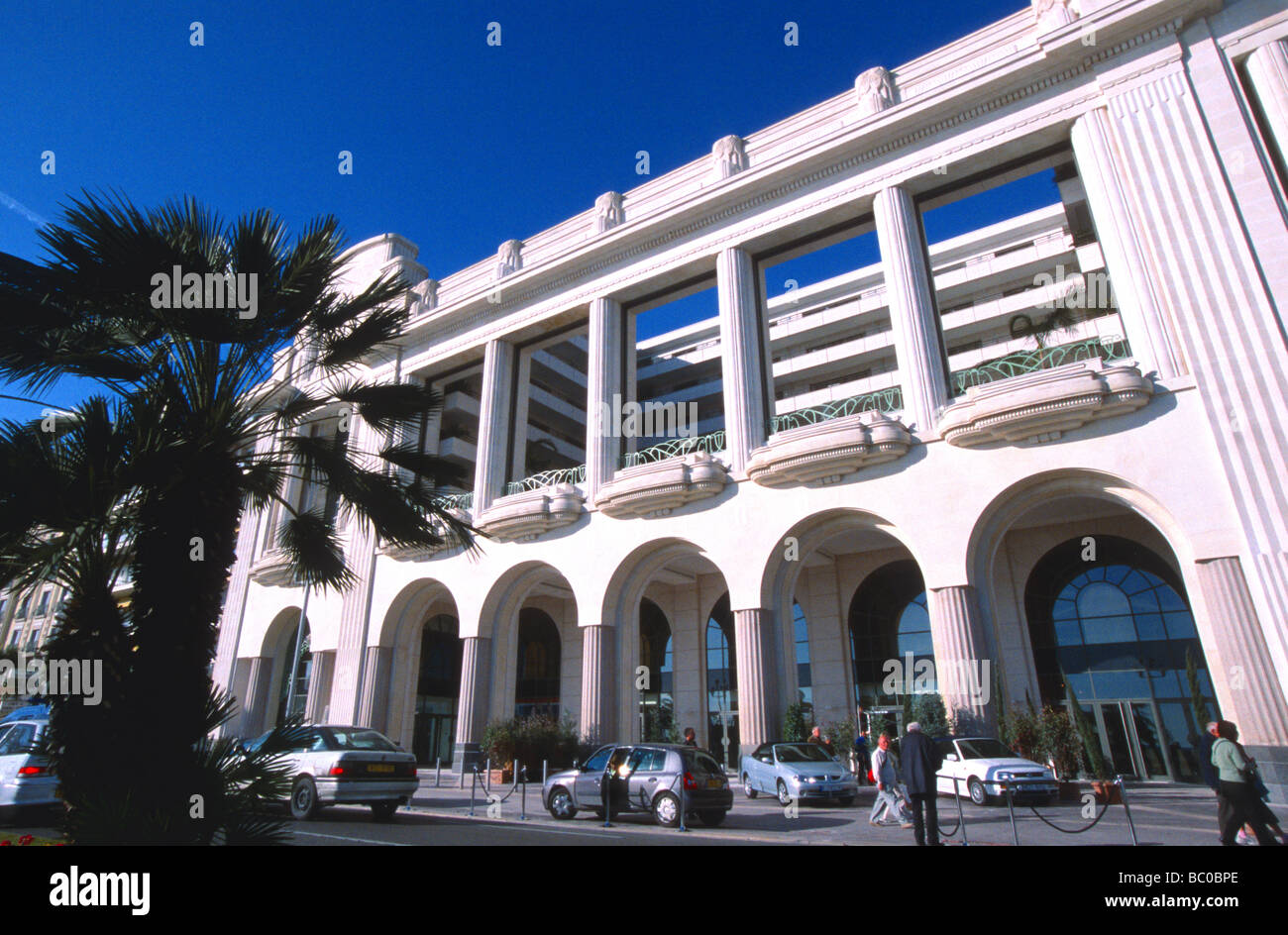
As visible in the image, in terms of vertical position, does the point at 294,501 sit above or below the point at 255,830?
above

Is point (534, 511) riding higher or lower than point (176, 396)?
higher

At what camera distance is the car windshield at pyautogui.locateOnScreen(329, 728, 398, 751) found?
1340cm

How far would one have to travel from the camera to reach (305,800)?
12.8 metres

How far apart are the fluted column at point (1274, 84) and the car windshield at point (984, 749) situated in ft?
46.0

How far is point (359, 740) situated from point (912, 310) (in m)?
16.4

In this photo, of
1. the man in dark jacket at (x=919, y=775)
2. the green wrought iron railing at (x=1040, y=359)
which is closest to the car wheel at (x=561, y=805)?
the man in dark jacket at (x=919, y=775)

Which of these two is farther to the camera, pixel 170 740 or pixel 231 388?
pixel 231 388

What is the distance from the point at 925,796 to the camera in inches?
374

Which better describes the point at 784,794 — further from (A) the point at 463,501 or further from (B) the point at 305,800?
(A) the point at 463,501

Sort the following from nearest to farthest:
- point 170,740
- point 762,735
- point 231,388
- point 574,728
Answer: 1. point 170,740
2. point 231,388
3. point 762,735
4. point 574,728

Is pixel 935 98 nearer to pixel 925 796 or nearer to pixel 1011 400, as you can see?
pixel 1011 400

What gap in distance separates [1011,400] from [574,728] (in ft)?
51.5

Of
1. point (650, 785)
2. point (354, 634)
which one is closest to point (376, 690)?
point (354, 634)
